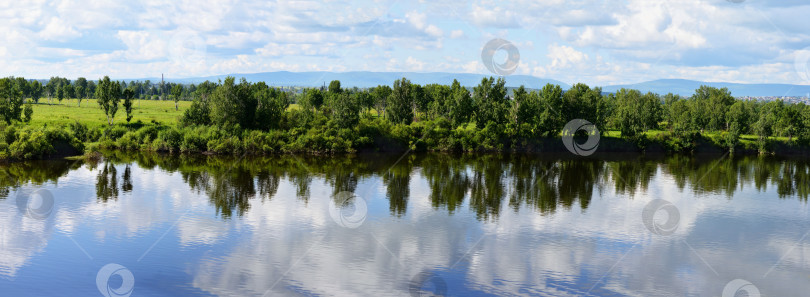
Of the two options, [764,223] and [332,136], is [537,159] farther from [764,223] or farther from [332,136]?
[764,223]

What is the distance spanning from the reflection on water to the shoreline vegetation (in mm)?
16158

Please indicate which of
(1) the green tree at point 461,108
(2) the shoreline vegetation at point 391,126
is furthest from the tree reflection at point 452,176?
(1) the green tree at point 461,108

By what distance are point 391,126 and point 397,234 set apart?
53.0 meters

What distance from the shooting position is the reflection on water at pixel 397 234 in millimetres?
27453

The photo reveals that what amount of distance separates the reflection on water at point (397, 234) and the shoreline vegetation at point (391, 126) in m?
16.2

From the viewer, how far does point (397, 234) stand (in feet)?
116

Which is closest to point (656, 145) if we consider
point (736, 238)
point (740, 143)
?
point (740, 143)

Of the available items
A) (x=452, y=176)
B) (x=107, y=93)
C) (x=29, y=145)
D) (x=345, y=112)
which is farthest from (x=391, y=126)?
(x=29, y=145)

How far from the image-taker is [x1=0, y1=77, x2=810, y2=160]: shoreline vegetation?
7781cm

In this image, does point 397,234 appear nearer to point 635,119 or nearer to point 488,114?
point 488,114

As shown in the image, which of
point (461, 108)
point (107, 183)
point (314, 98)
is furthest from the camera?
point (314, 98)

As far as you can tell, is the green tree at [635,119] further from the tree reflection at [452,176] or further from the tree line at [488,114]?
the tree reflection at [452,176]

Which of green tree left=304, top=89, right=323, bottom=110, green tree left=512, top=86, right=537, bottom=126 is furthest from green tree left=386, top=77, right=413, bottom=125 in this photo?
green tree left=304, top=89, right=323, bottom=110

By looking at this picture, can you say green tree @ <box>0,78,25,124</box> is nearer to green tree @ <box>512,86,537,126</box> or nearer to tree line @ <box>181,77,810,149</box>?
tree line @ <box>181,77,810,149</box>
